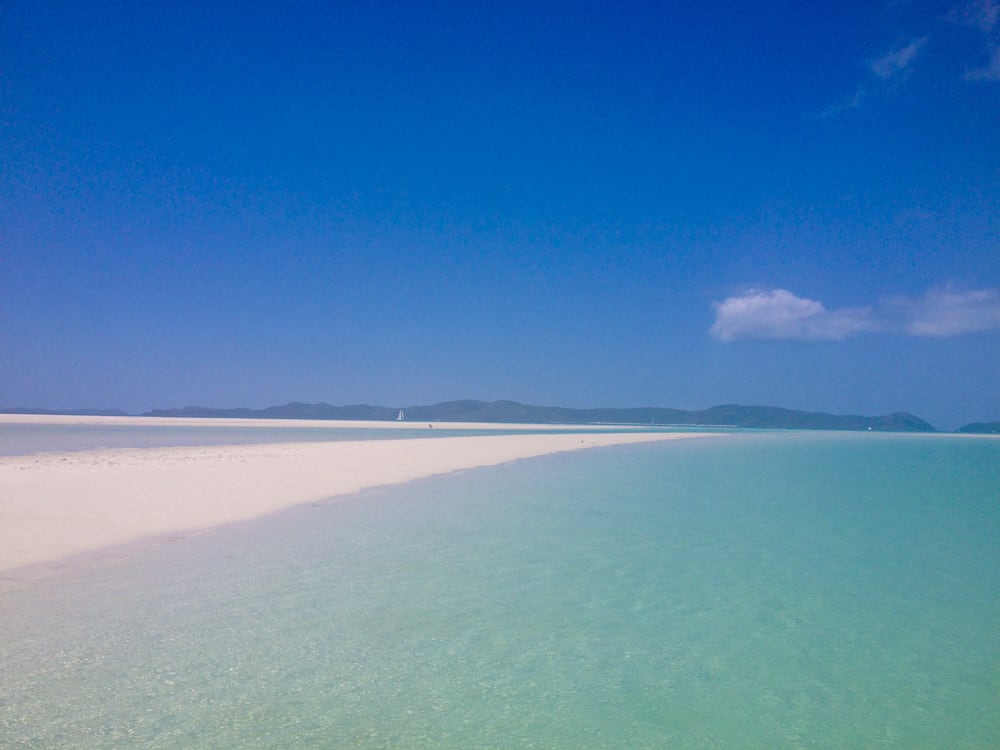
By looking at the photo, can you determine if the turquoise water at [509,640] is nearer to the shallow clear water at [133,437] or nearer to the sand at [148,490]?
the sand at [148,490]

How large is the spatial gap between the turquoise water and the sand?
1103 mm

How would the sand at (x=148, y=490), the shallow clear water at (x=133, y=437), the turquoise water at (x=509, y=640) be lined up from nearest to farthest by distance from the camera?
1. the turquoise water at (x=509, y=640)
2. the sand at (x=148, y=490)
3. the shallow clear water at (x=133, y=437)

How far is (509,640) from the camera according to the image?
19.5 ft

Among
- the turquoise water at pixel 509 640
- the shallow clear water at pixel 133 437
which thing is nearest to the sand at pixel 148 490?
the turquoise water at pixel 509 640

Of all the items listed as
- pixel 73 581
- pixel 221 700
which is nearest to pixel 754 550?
pixel 221 700

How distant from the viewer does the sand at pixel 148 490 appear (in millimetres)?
9648

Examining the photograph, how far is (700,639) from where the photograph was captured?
6.15m

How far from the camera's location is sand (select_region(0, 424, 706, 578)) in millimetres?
9648

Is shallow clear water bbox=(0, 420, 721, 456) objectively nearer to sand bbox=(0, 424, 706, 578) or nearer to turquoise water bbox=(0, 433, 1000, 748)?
sand bbox=(0, 424, 706, 578)

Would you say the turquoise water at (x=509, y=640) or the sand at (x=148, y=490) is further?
the sand at (x=148, y=490)

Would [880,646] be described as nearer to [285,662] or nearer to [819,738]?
[819,738]

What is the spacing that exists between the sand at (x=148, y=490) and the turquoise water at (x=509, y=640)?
1103 millimetres

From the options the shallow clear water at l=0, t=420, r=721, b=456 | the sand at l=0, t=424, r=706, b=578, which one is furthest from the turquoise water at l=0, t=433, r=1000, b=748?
the shallow clear water at l=0, t=420, r=721, b=456

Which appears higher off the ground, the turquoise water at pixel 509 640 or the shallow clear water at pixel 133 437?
the shallow clear water at pixel 133 437
